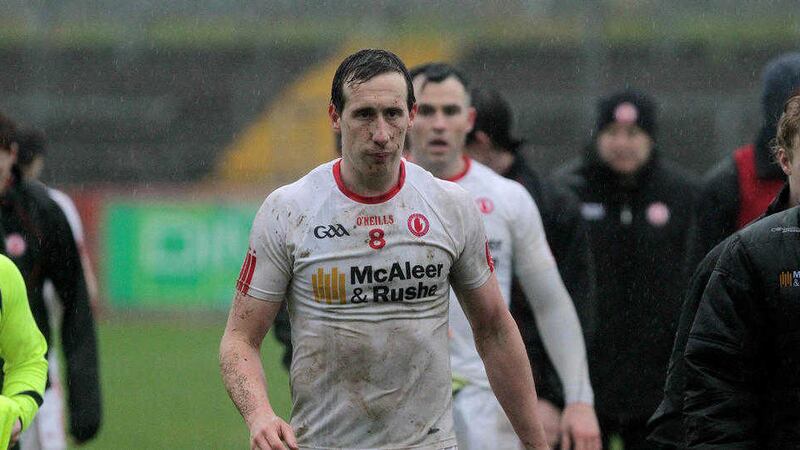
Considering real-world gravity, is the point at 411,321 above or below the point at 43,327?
above

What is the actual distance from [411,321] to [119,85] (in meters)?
25.0

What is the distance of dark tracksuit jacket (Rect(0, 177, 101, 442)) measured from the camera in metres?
6.77

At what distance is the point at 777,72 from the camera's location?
6699 millimetres

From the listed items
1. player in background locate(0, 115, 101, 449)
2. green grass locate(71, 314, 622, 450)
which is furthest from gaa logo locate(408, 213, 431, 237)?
green grass locate(71, 314, 622, 450)

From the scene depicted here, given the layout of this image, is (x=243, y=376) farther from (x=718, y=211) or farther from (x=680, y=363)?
(x=718, y=211)

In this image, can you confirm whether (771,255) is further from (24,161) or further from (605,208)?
(24,161)

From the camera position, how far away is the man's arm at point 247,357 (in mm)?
4363

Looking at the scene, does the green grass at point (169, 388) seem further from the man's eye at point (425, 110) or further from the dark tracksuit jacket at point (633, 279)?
the man's eye at point (425, 110)

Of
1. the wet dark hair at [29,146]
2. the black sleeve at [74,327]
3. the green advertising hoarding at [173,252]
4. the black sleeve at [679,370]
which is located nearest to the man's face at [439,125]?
the black sleeve at [74,327]

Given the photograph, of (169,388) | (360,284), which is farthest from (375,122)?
(169,388)

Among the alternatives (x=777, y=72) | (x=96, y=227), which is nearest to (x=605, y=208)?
(x=777, y=72)

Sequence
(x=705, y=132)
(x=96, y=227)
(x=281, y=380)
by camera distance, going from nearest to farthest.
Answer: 1. (x=281, y=380)
2. (x=96, y=227)
3. (x=705, y=132)

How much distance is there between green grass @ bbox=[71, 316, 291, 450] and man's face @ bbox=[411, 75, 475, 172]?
246 inches

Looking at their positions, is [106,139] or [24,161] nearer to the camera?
[24,161]
